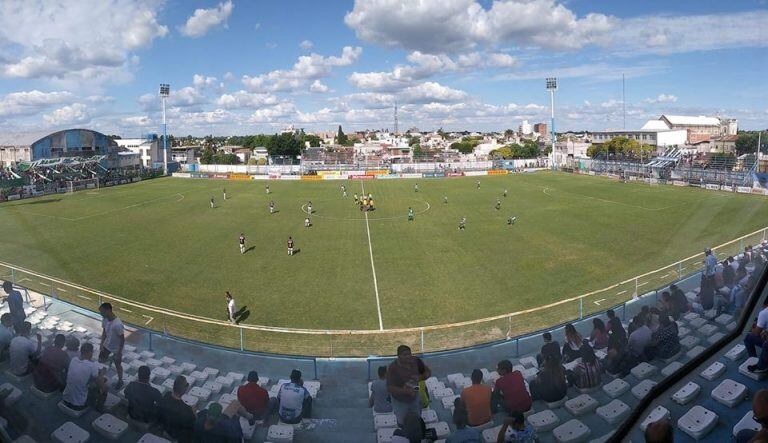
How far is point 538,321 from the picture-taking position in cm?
507

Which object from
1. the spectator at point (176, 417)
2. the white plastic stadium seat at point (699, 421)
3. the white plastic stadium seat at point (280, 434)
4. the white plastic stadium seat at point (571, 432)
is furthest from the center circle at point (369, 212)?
the spectator at point (176, 417)

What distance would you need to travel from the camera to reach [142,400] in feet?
4.92

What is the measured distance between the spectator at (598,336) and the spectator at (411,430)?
1208mm

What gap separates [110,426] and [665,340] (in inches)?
78.8

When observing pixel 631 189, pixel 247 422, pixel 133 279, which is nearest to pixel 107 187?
pixel 133 279

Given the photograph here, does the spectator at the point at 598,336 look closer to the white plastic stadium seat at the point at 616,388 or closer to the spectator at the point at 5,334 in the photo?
the white plastic stadium seat at the point at 616,388

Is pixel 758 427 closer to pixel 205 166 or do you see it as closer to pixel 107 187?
pixel 107 187

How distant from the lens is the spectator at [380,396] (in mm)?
1622

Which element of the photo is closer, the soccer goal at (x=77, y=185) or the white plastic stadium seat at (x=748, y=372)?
the white plastic stadium seat at (x=748, y=372)

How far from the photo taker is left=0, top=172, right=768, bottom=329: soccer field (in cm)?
282

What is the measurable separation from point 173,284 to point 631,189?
61.3 feet

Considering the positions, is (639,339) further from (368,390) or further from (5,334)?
(5,334)

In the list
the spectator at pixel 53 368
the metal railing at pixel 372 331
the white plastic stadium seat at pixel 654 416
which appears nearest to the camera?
the white plastic stadium seat at pixel 654 416

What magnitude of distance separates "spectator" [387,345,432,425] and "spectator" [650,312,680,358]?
84 centimetres
